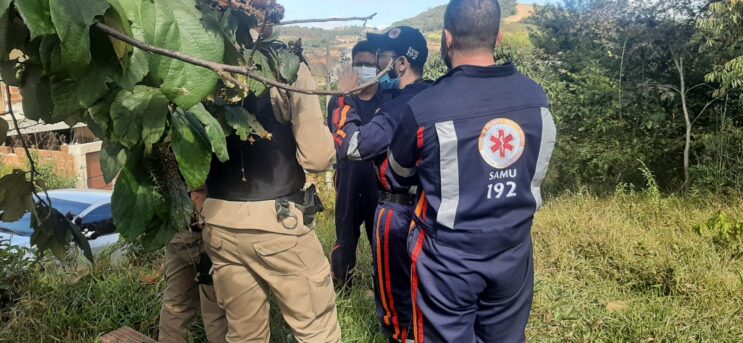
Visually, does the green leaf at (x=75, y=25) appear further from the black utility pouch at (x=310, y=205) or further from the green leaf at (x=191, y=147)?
the black utility pouch at (x=310, y=205)

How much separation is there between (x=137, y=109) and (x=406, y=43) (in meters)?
2.32

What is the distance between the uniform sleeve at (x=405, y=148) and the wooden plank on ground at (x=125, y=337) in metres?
1.53

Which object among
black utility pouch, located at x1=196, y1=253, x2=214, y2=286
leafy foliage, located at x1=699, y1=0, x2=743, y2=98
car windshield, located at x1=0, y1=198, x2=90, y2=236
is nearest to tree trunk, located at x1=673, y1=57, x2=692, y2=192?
leafy foliage, located at x1=699, y1=0, x2=743, y2=98

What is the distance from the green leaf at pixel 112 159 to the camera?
84cm

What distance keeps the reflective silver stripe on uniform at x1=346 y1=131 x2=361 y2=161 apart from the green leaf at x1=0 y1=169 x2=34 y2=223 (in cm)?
136

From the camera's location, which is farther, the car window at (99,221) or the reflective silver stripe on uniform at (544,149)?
the car window at (99,221)

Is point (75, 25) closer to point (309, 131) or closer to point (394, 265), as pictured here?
point (309, 131)

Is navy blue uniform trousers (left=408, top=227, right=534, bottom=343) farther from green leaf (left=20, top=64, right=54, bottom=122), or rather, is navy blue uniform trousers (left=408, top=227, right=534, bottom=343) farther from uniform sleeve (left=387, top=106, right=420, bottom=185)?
green leaf (left=20, top=64, right=54, bottom=122)

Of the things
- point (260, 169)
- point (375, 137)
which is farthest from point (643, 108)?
point (260, 169)

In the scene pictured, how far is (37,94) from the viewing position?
823mm

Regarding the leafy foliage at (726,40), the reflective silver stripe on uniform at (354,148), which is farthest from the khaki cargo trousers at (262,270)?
the leafy foliage at (726,40)

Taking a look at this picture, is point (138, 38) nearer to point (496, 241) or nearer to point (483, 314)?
point (496, 241)

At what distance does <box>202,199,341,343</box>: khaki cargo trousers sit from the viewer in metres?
2.16

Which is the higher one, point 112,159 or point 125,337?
point 112,159
